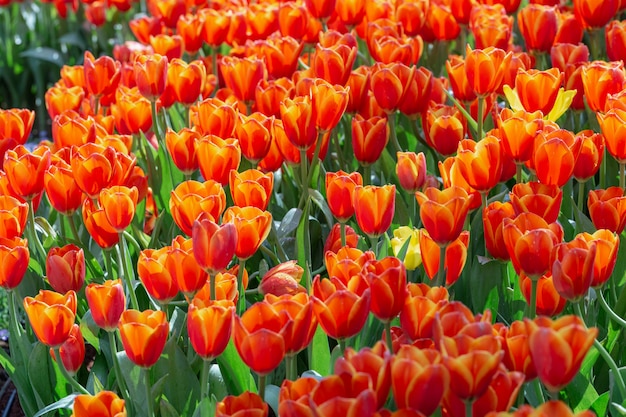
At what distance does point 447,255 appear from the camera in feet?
5.83

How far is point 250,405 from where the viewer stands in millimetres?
1425

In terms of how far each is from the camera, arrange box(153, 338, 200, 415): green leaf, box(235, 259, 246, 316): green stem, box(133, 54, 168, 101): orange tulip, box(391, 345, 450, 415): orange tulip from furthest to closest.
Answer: box(133, 54, 168, 101): orange tulip → box(235, 259, 246, 316): green stem → box(153, 338, 200, 415): green leaf → box(391, 345, 450, 415): orange tulip

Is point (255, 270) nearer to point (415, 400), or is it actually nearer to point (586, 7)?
point (415, 400)

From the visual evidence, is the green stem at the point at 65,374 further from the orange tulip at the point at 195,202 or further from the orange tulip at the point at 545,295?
the orange tulip at the point at 545,295

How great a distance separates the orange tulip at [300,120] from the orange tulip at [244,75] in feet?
1.45

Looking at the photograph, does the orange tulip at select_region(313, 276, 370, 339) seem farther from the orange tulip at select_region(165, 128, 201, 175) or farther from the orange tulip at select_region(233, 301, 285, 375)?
the orange tulip at select_region(165, 128, 201, 175)

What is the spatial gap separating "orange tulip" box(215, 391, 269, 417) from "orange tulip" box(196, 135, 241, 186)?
763mm

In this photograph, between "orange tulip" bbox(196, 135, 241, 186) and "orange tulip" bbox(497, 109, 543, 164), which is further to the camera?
"orange tulip" bbox(196, 135, 241, 186)

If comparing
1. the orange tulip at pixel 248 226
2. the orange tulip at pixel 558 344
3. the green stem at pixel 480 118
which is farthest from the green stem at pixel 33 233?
the orange tulip at pixel 558 344

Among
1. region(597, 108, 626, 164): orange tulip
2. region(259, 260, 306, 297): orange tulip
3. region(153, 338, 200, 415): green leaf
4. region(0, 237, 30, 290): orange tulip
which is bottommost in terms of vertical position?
region(153, 338, 200, 415): green leaf

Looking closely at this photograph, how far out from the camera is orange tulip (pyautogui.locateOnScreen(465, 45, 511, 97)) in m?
2.30

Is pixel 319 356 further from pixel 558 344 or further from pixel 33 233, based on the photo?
pixel 33 233

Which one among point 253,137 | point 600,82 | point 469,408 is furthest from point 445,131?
point 469,408

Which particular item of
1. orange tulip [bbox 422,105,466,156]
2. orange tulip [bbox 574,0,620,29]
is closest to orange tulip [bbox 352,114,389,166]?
orange tulip [bbox 422,105,466,156]
